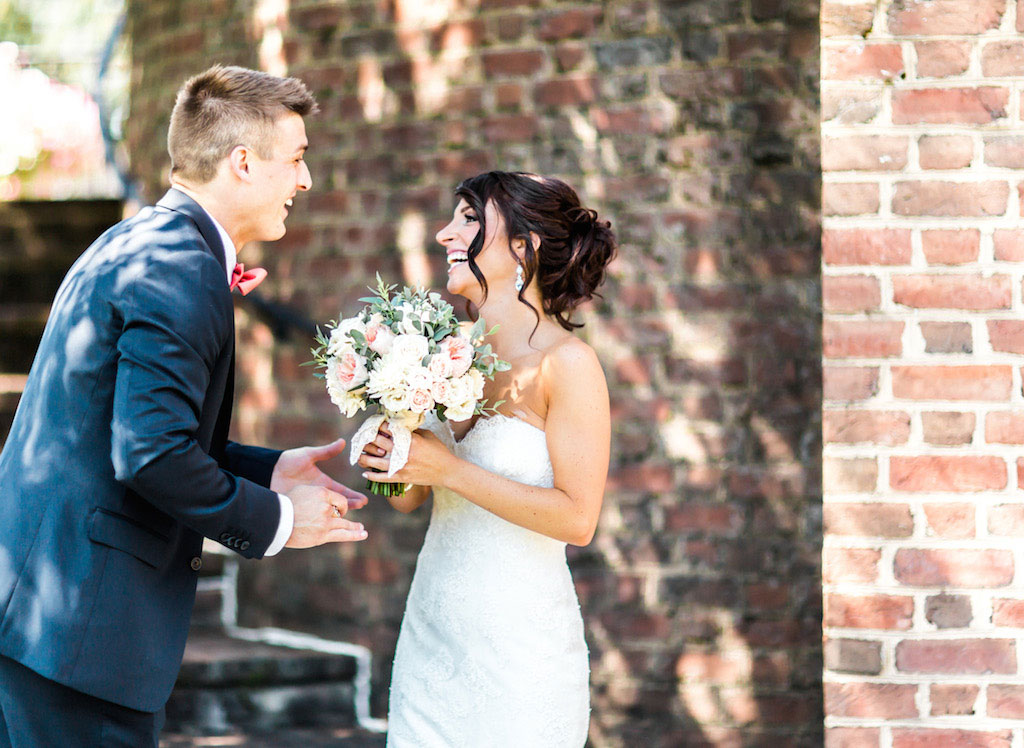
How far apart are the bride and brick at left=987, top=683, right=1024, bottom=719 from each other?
1035mm

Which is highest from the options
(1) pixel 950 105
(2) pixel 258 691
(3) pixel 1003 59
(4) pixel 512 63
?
(4) pixel 512 63

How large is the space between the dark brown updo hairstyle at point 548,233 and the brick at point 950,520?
1.08 meters

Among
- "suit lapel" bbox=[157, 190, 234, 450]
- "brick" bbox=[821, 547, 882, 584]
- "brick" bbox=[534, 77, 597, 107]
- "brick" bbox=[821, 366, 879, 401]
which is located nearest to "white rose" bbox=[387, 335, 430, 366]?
"suit lapel" bbox=[157, 190, 234, 450]

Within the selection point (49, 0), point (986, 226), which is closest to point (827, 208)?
point (986, 226)

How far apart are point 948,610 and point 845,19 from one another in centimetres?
150

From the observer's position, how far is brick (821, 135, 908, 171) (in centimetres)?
284

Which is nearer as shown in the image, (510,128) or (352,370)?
(352,370)

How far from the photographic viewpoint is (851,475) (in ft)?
9.36

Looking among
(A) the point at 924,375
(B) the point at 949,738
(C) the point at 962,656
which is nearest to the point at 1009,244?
(A) the point at 924,375

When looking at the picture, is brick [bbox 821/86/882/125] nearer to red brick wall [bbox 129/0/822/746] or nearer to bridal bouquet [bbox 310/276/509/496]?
bridal bouquet [bbox 310/276/509/496]

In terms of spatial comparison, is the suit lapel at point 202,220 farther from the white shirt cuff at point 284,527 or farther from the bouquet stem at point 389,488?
the bouquet stem at point 389,488

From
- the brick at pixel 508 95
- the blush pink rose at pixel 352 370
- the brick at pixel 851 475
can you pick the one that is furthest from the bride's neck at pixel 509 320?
the brick at pixel 508 95

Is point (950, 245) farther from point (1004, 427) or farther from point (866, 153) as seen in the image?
point (1004, 427)

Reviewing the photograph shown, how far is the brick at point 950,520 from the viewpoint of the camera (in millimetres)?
2816
